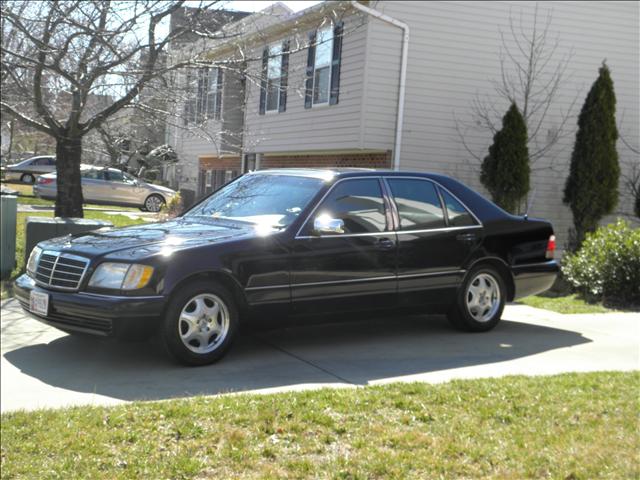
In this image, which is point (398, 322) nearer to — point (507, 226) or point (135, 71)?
point (507, 226)

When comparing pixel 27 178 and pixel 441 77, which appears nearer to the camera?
pixel 441 77

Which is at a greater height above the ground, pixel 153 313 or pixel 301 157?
pixel 301 157

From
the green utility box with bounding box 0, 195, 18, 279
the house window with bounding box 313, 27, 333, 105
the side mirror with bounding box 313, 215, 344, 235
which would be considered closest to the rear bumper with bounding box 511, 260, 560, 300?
the side mirror with bounding box 313, 215, 344, 235

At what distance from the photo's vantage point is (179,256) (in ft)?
19.2

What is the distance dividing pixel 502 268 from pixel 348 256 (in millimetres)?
1921

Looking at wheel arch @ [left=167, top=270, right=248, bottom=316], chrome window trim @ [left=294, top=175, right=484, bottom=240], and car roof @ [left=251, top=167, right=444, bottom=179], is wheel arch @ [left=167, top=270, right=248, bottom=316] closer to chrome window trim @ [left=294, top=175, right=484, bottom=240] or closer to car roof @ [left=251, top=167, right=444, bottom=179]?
chrome window trim @ [left=294, top=175, right=484, bottom=240]

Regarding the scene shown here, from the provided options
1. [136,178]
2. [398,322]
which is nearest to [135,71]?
[136,178]

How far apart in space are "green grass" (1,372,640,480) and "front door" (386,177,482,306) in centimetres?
194

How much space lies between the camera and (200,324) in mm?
5953

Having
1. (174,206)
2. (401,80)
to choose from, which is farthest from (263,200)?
(174,206)

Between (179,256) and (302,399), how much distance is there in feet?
5.29

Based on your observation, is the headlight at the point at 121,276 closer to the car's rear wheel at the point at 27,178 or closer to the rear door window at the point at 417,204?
the rear door window at the point at 417,204

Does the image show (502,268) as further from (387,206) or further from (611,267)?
(611,267)

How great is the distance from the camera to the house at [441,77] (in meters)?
15.5
